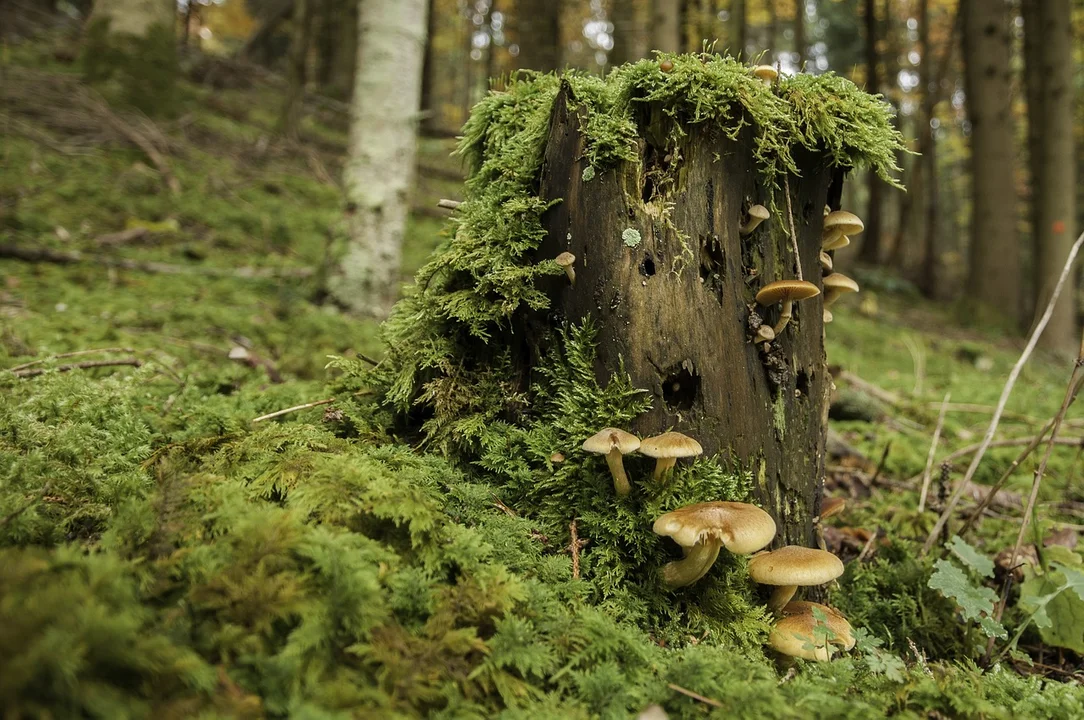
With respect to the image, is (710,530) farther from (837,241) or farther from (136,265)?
(136,265)

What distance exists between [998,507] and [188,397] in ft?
15.0

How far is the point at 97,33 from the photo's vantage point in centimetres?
859

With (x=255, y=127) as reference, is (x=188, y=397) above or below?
below

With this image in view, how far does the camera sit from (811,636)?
2.04m

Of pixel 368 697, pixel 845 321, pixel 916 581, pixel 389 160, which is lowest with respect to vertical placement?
pixel 916 581

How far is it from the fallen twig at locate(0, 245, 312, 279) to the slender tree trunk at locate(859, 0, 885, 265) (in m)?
14.1

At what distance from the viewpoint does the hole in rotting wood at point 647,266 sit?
2.32 meters

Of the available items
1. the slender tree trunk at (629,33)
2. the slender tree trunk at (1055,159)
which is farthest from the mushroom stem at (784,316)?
the slender tree trunk at (1055,159)

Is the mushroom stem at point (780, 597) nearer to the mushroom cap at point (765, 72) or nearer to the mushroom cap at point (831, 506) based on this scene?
the mushroom cap at point (831, 506)

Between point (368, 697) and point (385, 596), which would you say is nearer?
point (368, 697)

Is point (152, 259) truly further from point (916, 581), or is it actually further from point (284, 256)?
point (916, 581)

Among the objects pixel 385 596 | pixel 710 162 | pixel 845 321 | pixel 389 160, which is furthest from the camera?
pixel 845 321

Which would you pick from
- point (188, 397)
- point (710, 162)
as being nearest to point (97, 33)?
point (188, 397)

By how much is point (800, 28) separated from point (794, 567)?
Answer: 20.3 meters
